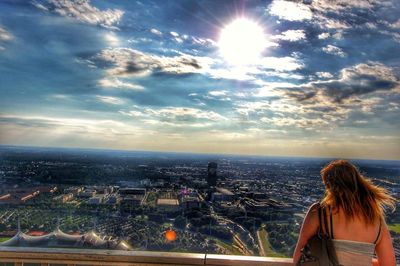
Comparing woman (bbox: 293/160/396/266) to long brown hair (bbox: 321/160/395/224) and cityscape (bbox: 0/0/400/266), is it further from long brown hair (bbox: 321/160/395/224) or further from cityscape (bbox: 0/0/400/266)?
cityscape (bbox: 0/0/400/266)

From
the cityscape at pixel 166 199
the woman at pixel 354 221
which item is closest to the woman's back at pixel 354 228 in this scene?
the woman at pixel 354 221

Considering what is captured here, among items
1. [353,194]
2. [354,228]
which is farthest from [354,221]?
[353,194]

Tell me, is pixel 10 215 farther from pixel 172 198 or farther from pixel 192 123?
pixel 192 123

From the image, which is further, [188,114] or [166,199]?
[188,114]

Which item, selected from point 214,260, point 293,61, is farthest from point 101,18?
point 214,260

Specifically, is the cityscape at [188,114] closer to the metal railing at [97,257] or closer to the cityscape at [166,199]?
the cityscape at [166,199]

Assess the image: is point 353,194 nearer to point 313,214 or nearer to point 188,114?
point 313,214

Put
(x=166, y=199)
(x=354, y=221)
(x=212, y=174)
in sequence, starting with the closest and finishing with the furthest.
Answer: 1. (x=354, y=221)
2. (x=166, y=199)
3. (x=212, y=174)
